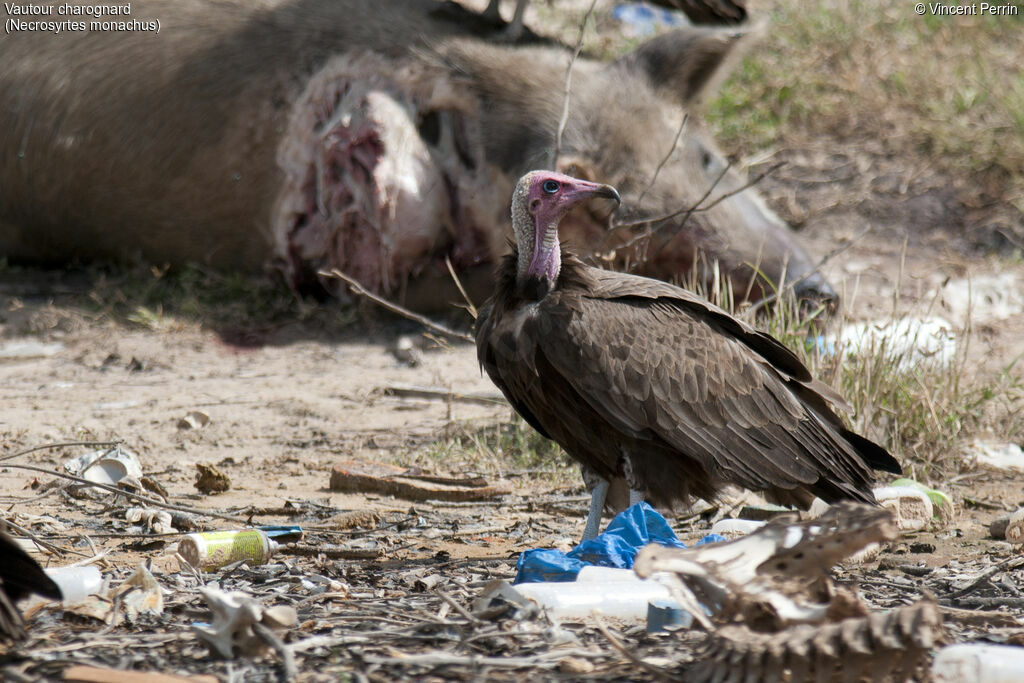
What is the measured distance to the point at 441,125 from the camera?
6.22m

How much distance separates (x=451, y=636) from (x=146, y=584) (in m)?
0.77

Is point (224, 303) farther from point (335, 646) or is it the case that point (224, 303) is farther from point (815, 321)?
point (335, 646)

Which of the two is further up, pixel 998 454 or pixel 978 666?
pixel 978 666

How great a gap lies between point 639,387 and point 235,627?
144cm

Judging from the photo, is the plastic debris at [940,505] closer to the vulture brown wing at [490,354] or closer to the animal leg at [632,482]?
the animal leg at [632,482]

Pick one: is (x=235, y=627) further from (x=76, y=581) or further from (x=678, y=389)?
(x=678, y=389)

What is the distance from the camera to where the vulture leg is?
3.70m

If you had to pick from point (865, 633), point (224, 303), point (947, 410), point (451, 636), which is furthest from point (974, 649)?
point (224, 303)

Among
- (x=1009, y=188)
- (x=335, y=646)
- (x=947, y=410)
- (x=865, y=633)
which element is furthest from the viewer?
(x=1009, y=188)

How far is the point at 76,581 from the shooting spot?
9.64ft

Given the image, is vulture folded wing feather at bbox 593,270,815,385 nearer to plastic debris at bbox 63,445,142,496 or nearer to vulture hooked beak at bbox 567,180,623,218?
vulture hooked beak at bbox 567,180,623,218

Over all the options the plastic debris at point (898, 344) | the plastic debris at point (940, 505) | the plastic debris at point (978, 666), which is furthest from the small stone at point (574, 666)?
the plastic debris at point (898, 344)

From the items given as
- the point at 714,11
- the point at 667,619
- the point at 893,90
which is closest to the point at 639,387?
the point at 667,619

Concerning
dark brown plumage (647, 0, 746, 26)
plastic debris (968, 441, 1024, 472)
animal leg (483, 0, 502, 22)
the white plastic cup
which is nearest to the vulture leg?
the white plastic cup
